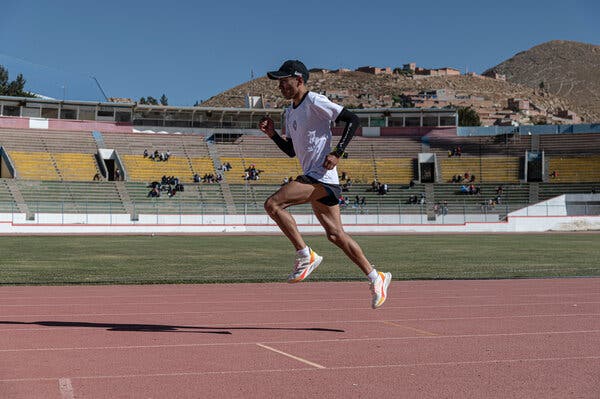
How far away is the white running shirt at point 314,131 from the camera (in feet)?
26.0

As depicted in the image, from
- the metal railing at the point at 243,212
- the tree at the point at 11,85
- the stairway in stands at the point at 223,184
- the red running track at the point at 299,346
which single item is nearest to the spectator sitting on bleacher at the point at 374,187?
the metal railing at the point at 243,212

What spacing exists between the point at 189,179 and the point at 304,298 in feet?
162

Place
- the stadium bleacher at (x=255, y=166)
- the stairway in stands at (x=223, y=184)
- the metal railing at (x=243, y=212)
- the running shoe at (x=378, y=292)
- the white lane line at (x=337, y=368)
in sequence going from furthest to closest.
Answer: the stadium bleacher at (x=255, y=166) → the stairway in stands at (x=223, y=184) → the metal railing at (x=243, y=212) → the running shoe at (x=378, y=292) → the white lane line at (x=337, y=368)

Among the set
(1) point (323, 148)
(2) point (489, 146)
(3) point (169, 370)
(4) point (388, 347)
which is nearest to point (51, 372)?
(3) point (169, 370)

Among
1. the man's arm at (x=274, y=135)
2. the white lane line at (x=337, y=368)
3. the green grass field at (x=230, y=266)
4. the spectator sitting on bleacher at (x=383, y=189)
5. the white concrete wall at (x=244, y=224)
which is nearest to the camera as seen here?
the white lane line at (x=337, y=368)

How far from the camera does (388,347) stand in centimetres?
668

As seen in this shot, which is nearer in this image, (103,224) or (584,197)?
(103,224)

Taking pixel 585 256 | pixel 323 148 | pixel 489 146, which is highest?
pixel 489 146

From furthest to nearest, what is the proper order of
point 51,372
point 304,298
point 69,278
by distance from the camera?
point 69,278
point 304,298
point 51,372

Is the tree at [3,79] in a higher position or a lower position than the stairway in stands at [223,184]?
higher

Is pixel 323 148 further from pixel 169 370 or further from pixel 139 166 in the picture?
pixel 139 166

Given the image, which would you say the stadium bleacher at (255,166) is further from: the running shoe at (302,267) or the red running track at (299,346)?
the running shoe at (302,267)

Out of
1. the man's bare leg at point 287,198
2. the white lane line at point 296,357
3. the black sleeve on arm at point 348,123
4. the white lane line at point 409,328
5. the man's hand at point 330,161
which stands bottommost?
the white lane line at point 409,328

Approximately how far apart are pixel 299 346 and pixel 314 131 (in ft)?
7.41
